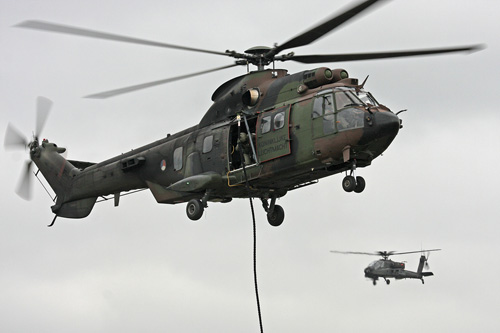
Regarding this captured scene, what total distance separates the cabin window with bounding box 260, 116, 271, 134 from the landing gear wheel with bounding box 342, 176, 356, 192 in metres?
2.58

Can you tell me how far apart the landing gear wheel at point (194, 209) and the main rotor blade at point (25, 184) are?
828 centimetres

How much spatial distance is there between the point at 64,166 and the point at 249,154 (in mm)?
9224

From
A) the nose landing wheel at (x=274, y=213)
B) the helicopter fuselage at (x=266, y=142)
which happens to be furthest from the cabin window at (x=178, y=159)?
the nose landing wheel at (x=274, y=213)

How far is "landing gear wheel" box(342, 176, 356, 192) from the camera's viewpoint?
20.5 metres

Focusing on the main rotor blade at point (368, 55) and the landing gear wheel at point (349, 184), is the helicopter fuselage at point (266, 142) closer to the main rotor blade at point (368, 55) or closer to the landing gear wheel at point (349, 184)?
the landing gear wheel at point (349, 184)

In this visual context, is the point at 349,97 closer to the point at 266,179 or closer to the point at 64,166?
the point at 266,179

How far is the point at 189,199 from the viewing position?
78.6 feet

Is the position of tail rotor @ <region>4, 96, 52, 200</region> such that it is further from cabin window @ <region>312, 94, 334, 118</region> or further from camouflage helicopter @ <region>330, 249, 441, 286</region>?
camouflage helicopter @ <region>330, 249, 441, 286</region>

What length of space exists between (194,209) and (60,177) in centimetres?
800

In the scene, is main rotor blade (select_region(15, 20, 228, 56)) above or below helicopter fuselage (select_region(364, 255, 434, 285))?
below

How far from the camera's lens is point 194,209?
74.9ft

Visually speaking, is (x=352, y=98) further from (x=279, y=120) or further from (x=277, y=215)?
(x=277, y=215)

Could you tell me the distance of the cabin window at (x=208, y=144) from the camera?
76.1ft

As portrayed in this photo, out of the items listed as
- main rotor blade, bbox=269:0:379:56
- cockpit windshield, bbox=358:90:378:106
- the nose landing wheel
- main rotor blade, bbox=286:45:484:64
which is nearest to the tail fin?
the nose landing wheel
